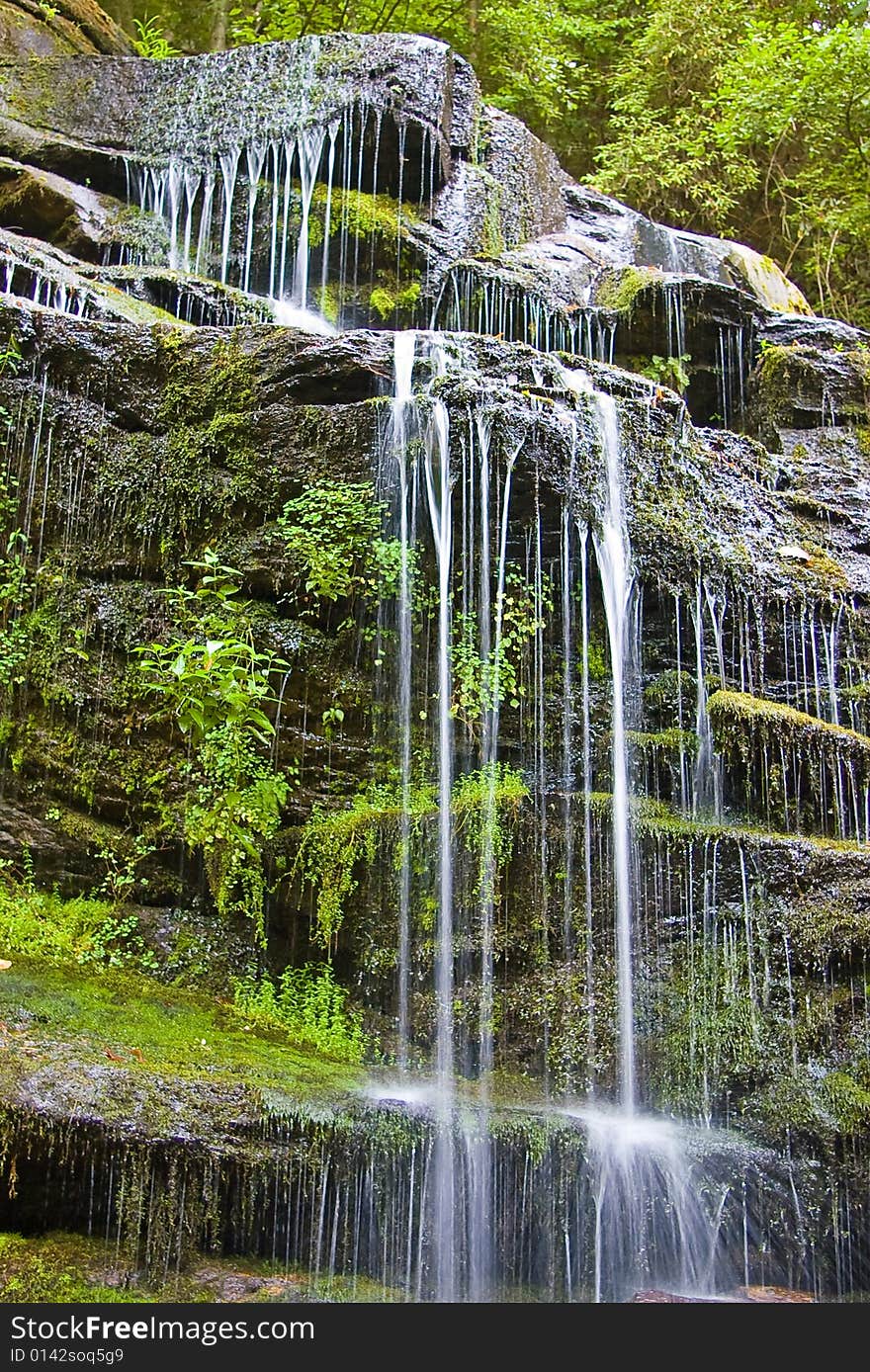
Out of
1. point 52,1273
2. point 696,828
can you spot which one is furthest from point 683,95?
point 52,1273

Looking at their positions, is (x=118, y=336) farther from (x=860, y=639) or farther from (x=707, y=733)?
(x=860, y=639)

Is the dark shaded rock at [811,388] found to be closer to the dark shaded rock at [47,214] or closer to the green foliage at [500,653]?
the green foliage at [500,653]

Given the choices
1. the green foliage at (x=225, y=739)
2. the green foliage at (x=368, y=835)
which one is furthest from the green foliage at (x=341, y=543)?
the green foliage at (x=368, y=835)

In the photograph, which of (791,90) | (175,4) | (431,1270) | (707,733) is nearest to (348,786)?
(707,733)

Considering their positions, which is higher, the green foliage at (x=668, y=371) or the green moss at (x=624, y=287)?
the green moss at (x=624, y=287)

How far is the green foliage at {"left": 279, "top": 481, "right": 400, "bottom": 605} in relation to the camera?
7797mm

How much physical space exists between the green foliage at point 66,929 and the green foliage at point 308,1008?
2.36 feet

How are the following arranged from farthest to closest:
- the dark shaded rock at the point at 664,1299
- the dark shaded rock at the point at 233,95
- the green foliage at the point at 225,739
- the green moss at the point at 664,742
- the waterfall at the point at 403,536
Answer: the dark shaded rock at the point at 233,95 < the green moss at the point at 664,742 < the waterfall at the point at 403,536 < the green foliage at the point at 225,739 < the dark shaded rock at the point at 664,1299

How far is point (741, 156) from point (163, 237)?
1009cm

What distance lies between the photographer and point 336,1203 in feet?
18.4

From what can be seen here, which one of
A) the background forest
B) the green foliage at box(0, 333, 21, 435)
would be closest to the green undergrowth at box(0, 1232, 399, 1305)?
the green foliage at box(0, 333, 21, 435)

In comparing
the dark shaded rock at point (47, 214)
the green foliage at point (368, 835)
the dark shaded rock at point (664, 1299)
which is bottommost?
the dark shaded rock at point (664, 1299)

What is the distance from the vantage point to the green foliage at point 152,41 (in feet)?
49.9

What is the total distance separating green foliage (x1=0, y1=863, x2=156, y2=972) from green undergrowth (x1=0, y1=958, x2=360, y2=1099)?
13cm
